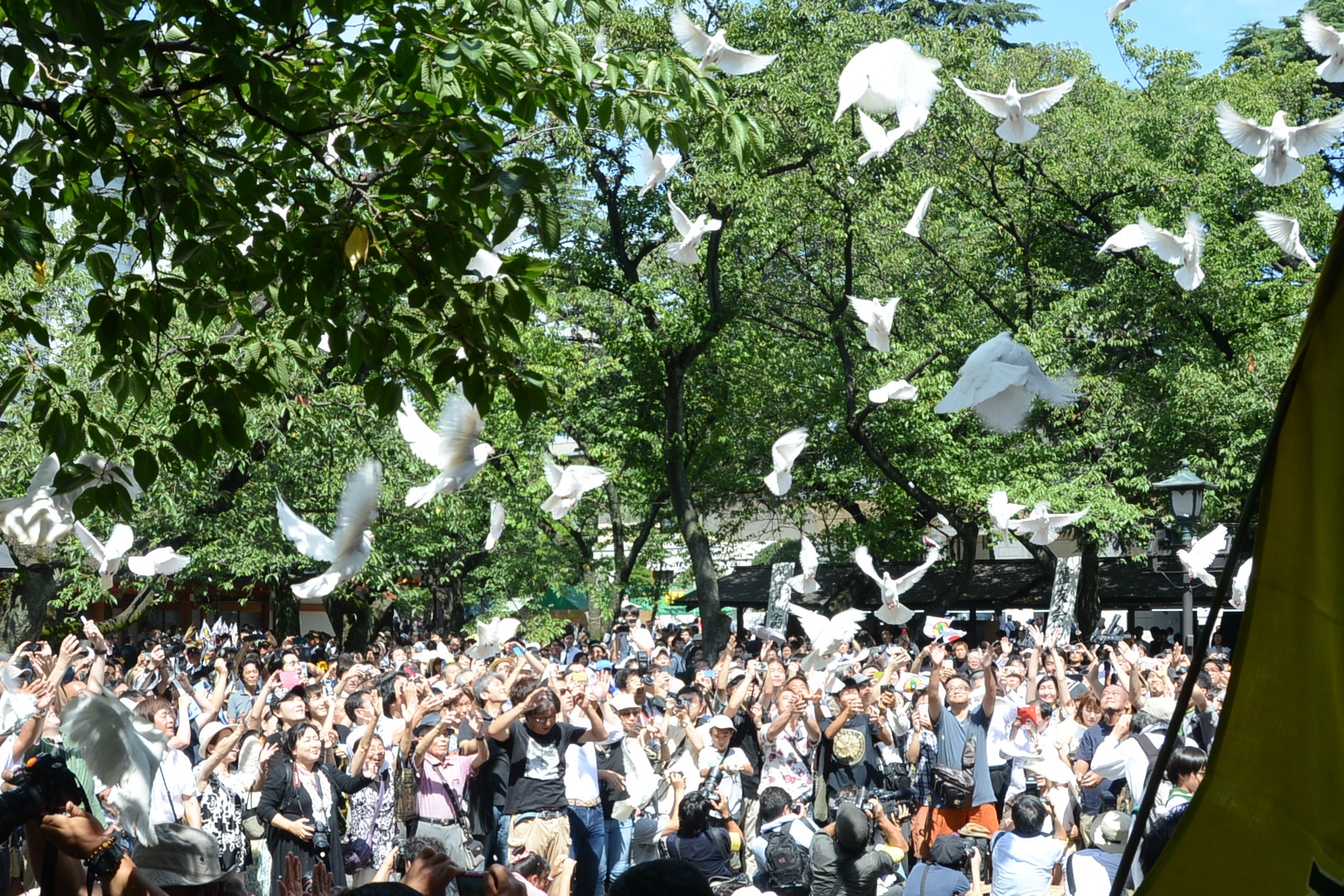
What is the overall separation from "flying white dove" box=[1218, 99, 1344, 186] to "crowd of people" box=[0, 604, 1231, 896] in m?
3.43

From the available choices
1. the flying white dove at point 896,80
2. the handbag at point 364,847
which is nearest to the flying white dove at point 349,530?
the flying white dove at point 896,80

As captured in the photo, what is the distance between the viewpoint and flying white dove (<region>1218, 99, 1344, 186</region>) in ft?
25.3

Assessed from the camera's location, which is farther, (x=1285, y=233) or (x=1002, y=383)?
(x=1285, y=233)

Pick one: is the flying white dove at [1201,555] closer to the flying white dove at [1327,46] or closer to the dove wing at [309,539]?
the flying white dove at [1327,46]

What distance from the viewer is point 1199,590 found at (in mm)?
27062

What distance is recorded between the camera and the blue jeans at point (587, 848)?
337 inches

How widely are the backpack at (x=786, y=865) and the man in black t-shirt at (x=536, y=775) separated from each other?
157cm

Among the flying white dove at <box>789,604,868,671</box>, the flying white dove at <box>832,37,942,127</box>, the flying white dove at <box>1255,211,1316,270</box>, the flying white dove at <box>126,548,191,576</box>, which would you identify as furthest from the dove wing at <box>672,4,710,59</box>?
the flying white dove at <box>126,548,191,576</box>

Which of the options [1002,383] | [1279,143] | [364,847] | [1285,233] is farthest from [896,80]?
[364,847]

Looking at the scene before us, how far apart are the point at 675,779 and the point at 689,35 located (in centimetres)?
478

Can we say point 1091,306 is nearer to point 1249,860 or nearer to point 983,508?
point 983,508

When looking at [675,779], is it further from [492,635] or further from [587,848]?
[492,635]

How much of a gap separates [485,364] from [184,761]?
386cm

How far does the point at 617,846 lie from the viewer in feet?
29.3
